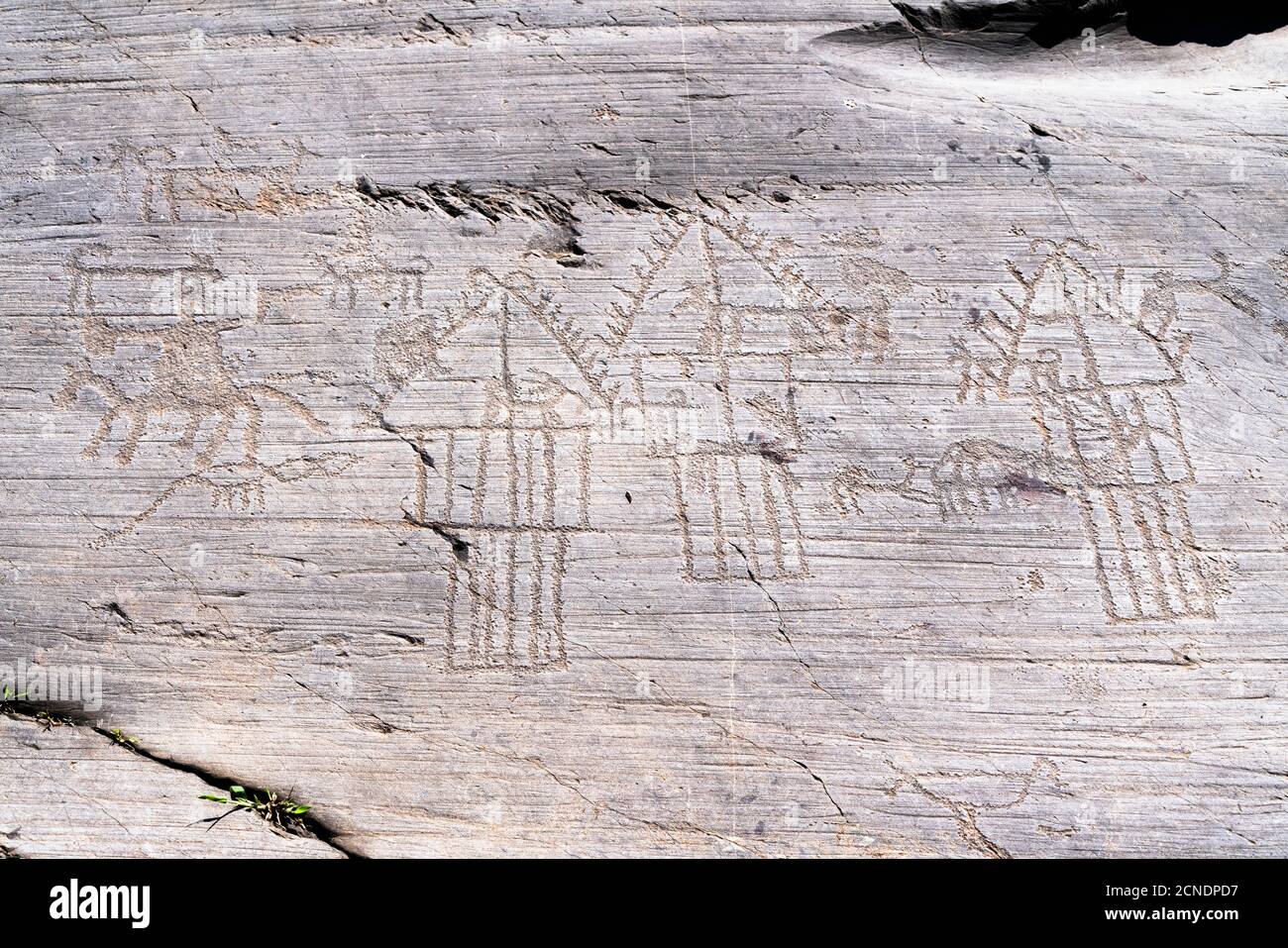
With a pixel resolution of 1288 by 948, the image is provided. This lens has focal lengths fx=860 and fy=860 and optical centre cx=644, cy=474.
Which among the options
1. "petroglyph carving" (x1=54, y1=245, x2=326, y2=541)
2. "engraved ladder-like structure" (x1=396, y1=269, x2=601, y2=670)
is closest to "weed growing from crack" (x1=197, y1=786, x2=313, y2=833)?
"engraved ladder-like structure" (x1=396, y1=269, x2=601, y2=670)

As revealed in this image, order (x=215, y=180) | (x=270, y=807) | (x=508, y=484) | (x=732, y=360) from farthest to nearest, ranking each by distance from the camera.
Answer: (x=215, y=180) < (x=732, y=360) < (x=508, y=484) < (x=270, y=807)

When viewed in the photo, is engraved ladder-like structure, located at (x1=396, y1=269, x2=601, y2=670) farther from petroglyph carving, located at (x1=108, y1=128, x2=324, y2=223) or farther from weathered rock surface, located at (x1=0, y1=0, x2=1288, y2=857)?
petroglyph carving, located at (x1=108, y1=128, x2=324, y2=223)

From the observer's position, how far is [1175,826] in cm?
232

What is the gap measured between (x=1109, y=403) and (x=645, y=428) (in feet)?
4.70

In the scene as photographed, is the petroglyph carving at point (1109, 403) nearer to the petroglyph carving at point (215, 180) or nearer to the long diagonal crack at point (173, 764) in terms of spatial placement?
the long diagonal crack at point (173, 764)

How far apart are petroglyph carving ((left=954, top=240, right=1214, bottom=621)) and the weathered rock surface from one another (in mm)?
13

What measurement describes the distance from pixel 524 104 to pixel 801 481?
160 cm

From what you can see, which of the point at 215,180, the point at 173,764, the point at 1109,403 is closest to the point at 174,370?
the point at 215,180

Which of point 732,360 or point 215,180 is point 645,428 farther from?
point 215,180

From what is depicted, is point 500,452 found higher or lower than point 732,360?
lower

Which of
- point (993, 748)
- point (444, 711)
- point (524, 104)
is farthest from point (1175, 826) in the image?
point (524, 104)

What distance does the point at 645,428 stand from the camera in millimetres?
2643

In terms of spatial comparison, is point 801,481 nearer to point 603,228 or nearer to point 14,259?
point 603,228
